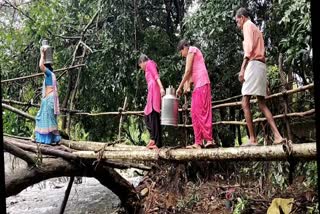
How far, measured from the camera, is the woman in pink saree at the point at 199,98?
4336 mm

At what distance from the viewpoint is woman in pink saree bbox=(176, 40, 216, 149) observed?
4.34 m

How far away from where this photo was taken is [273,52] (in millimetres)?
6410

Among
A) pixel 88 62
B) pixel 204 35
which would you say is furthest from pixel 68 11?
pixel 204 35

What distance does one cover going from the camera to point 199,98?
4.38m

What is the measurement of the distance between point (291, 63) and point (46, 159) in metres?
3.11

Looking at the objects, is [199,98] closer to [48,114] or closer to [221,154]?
[221,154]

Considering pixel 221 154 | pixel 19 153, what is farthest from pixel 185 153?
pixel 19 153

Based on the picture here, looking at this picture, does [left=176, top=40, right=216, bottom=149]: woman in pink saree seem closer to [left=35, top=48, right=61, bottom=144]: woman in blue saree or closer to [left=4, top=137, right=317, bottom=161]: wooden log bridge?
[left=4, top=137, right=317, bottom=161]: wooden log bridge

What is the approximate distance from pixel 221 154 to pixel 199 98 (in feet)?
2.55

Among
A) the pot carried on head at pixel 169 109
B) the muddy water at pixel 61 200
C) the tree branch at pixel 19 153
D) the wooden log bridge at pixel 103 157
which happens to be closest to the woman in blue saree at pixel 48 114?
the wooden log bridge at pixel 103 157

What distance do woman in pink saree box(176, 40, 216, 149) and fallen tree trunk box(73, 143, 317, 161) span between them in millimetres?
208

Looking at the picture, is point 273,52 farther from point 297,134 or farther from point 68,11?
point 68,11

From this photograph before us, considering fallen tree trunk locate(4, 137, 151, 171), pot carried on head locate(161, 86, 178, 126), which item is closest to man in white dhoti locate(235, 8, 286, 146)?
pot carried on head locate(161, 86, 178, 126)

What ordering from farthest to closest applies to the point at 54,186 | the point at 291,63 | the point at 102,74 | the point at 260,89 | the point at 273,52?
the point at 54,186 < the point at 102,74 < the point at 273,52 < the point at 291,63 < the point at 260,89
